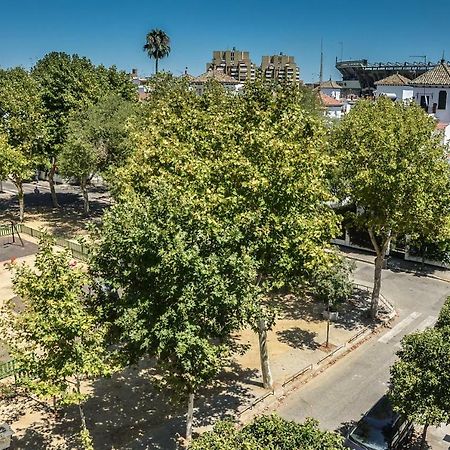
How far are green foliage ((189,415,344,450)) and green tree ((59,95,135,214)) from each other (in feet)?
86.3

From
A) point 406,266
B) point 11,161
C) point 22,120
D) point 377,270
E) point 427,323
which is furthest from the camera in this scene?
point 22,120

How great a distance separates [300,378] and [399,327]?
7.11 meters

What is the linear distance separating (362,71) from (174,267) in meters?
112

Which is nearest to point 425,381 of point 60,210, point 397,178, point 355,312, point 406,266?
point 397,178

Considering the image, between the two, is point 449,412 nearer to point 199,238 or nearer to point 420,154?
point 199,238

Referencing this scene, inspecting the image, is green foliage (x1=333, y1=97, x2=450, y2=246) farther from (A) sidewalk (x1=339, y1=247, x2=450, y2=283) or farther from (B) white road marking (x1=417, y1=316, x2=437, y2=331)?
(A) sidewalk (x1=339, y1=247, x2=450, y2=283)

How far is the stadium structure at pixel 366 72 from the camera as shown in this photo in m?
102

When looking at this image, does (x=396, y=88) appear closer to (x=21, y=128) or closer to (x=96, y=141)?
(x=96, y=141)

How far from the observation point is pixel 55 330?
12633mm

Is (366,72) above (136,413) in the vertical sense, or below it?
above

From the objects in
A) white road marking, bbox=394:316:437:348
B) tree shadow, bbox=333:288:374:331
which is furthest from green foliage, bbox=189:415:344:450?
white road marking, bbox=394:316:437:348

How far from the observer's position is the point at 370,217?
75.1 feet

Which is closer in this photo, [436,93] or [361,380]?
[361,380]

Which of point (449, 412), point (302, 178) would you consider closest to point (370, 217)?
point (302, 178)
